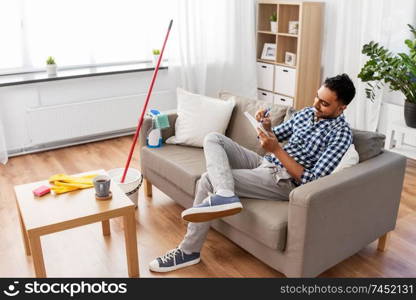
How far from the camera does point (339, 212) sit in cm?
193

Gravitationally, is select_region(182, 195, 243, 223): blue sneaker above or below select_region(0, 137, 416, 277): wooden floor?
above

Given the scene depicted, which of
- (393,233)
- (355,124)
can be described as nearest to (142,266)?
(393,233)

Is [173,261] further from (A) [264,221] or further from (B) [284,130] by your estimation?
(B) [284,130]

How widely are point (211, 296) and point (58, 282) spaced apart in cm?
74

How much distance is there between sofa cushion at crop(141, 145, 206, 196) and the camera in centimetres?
246

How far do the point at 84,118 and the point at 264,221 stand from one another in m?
2.56

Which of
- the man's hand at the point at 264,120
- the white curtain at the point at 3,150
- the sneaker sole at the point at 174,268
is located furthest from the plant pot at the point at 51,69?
the sneaker sole at the point at 174,268

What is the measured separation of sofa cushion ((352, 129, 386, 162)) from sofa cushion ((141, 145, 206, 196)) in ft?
2.80

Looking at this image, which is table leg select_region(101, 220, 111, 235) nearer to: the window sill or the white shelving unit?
the window sill

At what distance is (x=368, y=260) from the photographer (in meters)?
2.32

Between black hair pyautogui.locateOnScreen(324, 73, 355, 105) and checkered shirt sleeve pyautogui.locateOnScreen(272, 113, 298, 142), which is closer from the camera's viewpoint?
black hair pyautogui.locateOnScreen(324, 73, 355, 105)

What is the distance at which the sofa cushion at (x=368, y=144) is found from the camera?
2.14 meters

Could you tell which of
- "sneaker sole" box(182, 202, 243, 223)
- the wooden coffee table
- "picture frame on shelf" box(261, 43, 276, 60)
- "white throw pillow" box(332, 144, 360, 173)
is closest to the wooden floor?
the wooden coffee table

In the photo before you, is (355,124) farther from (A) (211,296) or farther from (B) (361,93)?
(A) (211,296)
